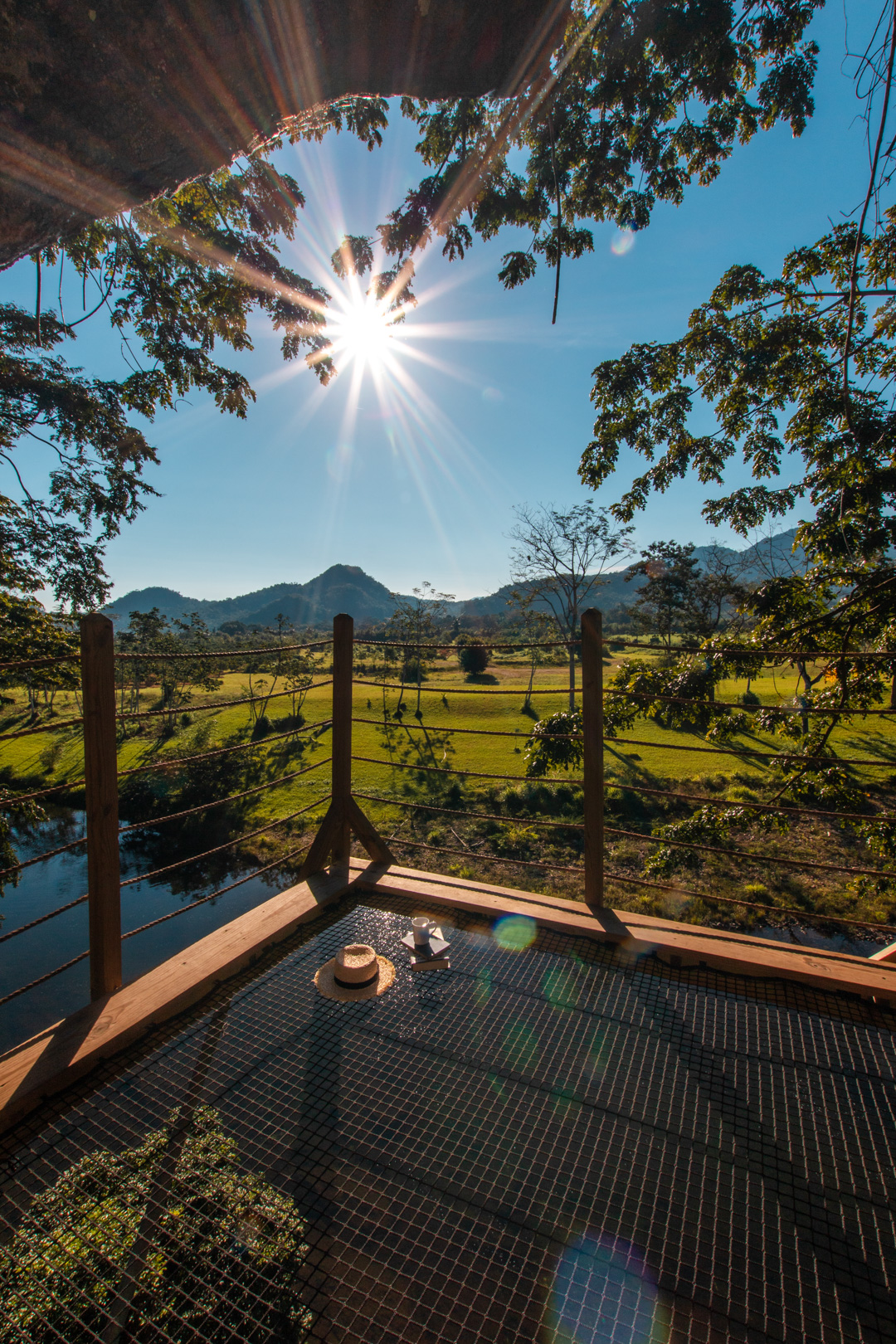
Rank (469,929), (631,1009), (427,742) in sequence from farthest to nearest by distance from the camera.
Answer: (427,742)
(469,929)
(631,1009)

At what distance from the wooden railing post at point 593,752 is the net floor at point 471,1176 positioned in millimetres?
500

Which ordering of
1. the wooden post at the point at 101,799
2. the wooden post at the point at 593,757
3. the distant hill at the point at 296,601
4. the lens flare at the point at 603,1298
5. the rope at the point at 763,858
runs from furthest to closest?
the distant hill at the point at 296,601 < the wooden post at the point at 593,757 < the rope at the point at 763,858 < the wooden post at the point at 101,799 < the lens flare at the point at 603,1298

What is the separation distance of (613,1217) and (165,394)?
5.69m

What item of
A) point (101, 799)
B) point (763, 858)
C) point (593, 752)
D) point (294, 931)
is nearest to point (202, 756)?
point (101, 799)

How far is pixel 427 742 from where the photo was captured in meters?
14.3

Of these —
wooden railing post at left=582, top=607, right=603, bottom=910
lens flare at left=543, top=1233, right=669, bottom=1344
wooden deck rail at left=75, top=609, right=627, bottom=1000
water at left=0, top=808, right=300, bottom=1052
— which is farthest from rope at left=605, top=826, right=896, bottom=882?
water at left=0, top=808, right=300, bottom=1052

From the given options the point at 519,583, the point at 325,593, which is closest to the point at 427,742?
the point at 519,583

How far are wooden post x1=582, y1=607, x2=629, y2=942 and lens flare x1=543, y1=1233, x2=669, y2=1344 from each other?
1.09m

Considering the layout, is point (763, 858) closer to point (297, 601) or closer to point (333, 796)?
point (333, 796)

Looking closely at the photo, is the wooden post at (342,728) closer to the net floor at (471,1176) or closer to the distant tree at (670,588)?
the net floor at (471,1176)

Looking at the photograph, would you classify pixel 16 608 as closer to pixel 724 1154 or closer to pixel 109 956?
pixel 109 956

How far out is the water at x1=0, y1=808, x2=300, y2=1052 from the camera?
624cm

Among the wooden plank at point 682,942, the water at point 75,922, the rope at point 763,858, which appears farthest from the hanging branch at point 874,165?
the water at point 75,922

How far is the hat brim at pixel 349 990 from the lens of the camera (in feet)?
4.91
